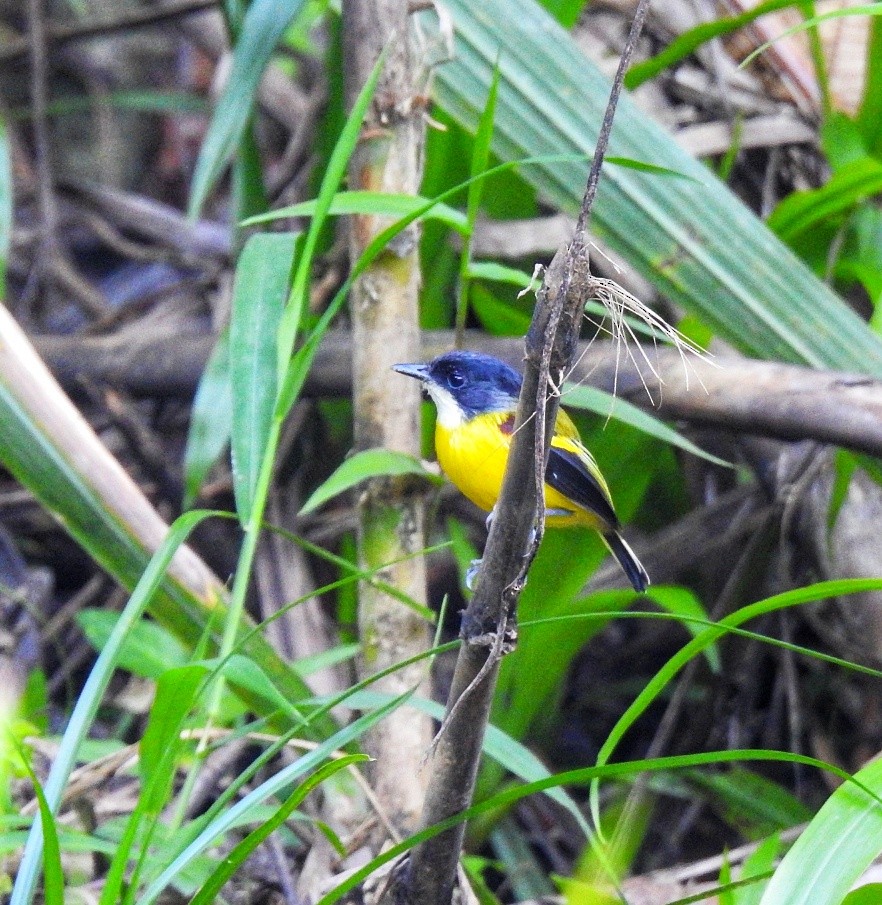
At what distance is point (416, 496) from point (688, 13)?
2.00 m

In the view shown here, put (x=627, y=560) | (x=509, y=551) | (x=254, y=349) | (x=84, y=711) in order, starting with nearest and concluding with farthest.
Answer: (x=509, y=551) → (x=84, y=711) → (x=254, y=349) → (x=627, y=560)

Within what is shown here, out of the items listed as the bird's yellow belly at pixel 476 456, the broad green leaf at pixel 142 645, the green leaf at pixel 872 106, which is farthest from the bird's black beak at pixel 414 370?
the green leaf at pixel 872 106

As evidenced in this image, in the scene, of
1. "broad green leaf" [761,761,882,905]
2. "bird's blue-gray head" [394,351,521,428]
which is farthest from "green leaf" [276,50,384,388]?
"broad green leaf" [761,761,882,905]

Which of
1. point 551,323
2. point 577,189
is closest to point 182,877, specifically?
point 551,323

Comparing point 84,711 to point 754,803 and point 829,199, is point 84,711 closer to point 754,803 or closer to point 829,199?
point 754,803

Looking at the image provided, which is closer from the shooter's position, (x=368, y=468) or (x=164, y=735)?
(x=164, y=735)

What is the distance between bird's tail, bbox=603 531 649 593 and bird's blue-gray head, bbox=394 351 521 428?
0.44 metres

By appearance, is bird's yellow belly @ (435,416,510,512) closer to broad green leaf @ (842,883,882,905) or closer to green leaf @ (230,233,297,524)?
green leaf @ (230,233,297,524)

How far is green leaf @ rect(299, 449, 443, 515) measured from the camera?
201 centimetres

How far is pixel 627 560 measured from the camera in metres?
2.68

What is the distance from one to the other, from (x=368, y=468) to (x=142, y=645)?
0.86 m

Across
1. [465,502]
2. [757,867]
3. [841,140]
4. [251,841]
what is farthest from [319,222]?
[841,140]

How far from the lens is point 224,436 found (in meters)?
2.80

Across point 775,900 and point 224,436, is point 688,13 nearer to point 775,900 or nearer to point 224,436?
point 224,436
